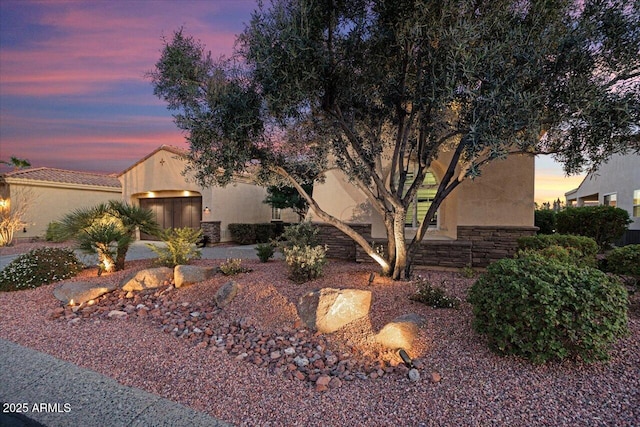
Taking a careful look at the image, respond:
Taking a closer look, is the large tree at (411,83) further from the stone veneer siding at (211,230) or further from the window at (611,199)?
the window at (611,199)

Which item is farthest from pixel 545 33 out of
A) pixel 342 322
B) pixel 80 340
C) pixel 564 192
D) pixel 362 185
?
pixel 564 192

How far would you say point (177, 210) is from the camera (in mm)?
16281

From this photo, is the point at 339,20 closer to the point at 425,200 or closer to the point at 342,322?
the point at 342,322

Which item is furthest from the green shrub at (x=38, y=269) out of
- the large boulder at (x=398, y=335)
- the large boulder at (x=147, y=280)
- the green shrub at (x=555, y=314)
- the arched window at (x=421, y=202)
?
the arched window at (x=421, y=202)

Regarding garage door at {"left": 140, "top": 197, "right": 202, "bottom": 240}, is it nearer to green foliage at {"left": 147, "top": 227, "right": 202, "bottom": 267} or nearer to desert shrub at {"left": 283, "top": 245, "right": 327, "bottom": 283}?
green foliage at {"left": 147, "top": 227, "right": 202, "bottom": 267}

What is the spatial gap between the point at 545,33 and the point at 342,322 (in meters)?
4.77

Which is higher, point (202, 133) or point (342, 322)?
point (202, 133)

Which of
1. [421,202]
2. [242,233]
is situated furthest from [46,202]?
[421,202]

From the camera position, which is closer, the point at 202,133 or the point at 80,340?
the point at 80,340

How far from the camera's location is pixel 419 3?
13.5ft

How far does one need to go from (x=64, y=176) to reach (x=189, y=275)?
59.2 ft

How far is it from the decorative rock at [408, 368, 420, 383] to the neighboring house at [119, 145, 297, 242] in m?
12.7

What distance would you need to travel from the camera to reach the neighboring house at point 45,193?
15.8 m

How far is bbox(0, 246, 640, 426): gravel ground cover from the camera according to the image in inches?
103
